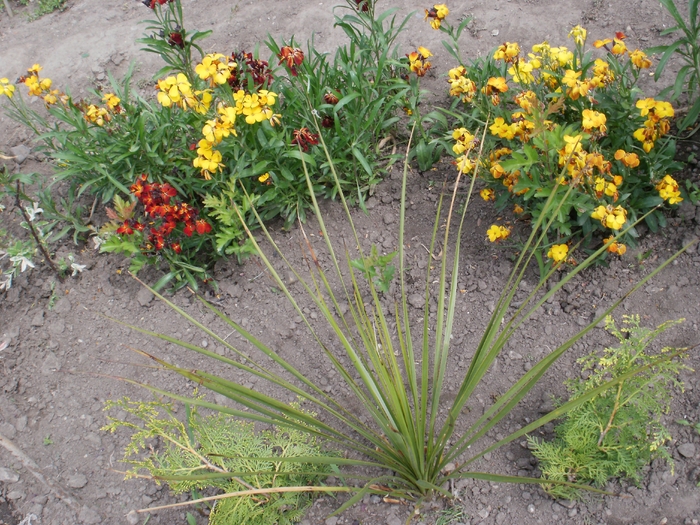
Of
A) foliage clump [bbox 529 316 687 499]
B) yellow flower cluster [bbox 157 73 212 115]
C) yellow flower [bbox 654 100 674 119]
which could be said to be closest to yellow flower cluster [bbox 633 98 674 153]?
yellow flower [bbox 654 100 674 119]

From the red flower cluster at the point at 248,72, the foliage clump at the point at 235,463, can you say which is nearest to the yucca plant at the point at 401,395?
the foliage clump at the point at 235,463

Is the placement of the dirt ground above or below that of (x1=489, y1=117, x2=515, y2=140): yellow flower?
below

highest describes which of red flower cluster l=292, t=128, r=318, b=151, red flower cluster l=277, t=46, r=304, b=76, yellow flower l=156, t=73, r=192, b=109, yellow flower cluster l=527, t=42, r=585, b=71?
red flower cluster l=277, t=46, r=304, b=76

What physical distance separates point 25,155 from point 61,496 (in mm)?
1985

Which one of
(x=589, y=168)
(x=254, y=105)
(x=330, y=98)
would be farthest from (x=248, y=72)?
(x=589, y=168)

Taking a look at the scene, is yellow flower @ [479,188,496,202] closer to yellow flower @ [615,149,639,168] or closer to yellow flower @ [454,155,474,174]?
yellow flower @ [454,155,474,174]

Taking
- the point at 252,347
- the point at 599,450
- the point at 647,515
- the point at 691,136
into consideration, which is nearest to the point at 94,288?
the point at 252,347

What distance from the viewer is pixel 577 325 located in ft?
7.22

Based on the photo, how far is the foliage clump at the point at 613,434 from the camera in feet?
5.63

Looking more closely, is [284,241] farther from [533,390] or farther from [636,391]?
[636,391]

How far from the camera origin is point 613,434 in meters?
1.78

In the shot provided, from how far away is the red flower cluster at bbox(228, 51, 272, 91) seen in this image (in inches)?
94.0

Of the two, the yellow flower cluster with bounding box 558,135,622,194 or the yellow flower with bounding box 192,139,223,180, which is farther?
the yellow flower with bounding box 192,139,223,180

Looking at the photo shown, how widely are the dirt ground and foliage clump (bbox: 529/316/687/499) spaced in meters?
0.08
